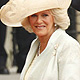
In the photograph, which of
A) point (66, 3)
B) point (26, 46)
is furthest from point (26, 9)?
point (26, 46)

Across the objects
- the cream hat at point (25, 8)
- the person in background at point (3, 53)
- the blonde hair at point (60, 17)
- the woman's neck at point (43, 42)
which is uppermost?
the cream hat at point (25, 8)

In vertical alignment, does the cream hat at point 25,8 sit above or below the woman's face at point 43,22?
above

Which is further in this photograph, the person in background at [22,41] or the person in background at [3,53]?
the person in background at [3,53]

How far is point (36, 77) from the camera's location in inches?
150

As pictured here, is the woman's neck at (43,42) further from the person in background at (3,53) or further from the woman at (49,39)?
the person in background at (3,53)

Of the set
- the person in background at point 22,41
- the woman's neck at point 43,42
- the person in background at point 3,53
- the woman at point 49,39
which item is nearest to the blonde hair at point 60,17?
the woman at point 49,39

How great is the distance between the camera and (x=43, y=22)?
3879mm

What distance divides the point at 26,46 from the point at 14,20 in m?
4.62

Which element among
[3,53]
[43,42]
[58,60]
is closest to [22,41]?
[3,53]

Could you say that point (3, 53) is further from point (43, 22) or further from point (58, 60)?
point (58, 60)

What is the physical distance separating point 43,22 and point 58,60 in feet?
1.30

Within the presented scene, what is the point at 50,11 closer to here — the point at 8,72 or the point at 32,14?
the point at 32,14

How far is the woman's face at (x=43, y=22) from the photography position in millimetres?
3865

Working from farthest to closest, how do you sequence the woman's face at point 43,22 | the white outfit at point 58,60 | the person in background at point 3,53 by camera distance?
the person in background at point 3,53 → the woman's face at point 43,22 → the white outfit at point 58,60
